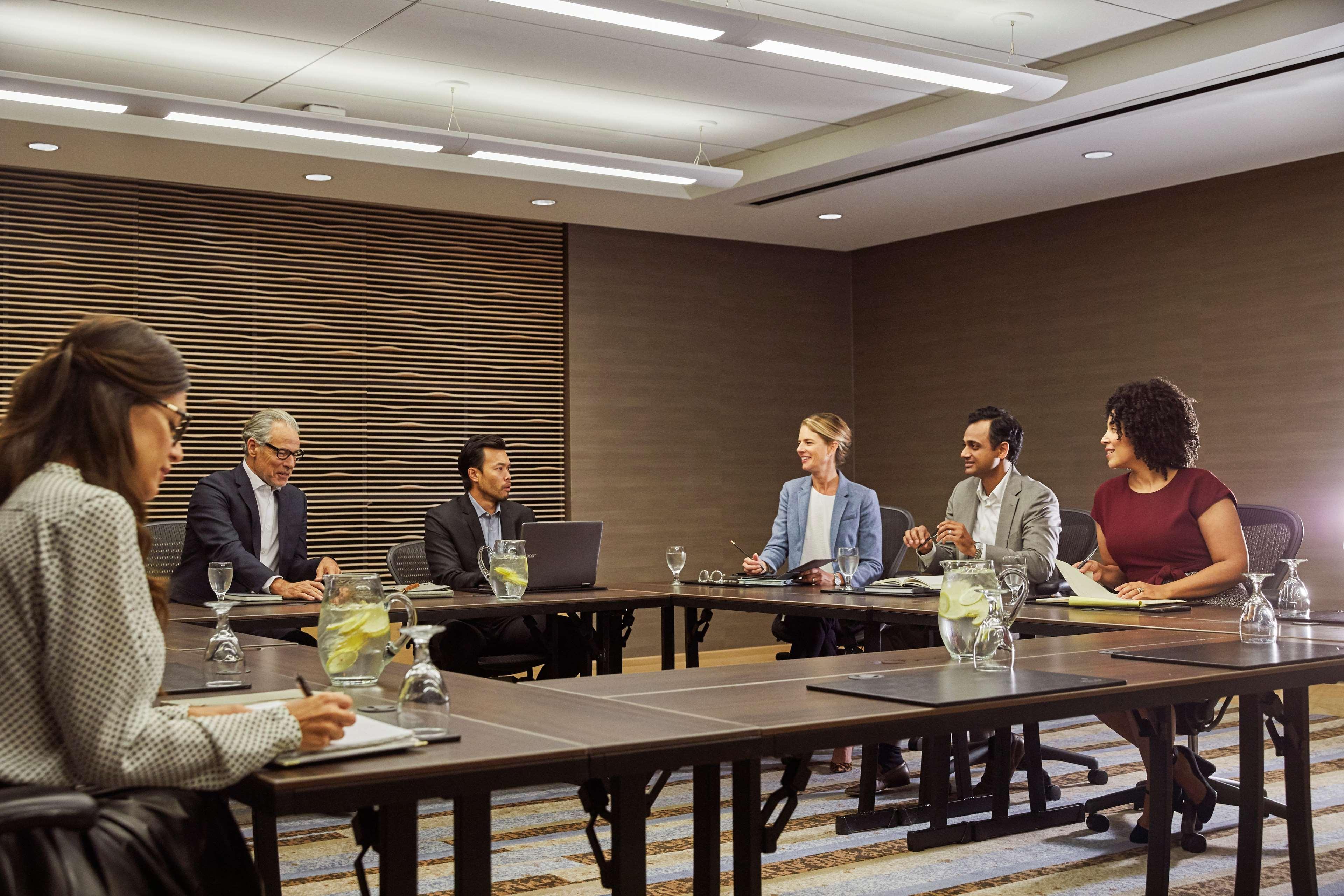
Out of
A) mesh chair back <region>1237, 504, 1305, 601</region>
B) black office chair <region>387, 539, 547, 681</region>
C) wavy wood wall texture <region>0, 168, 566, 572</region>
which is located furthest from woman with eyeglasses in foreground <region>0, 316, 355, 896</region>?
wavy wood wall texture <region>0, 168, 566, 572</region>

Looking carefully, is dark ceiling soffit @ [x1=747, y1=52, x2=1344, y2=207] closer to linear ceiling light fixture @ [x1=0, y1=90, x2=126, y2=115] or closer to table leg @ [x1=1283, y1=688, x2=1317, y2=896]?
table leg @ [x1=1283, y1=688, x2=1317, y2=896]

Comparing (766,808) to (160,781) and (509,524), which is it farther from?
(509,524)

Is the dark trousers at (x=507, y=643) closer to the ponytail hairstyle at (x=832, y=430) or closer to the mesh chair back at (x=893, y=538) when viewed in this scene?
the ponytail hairstyle at (x=832, y=430)

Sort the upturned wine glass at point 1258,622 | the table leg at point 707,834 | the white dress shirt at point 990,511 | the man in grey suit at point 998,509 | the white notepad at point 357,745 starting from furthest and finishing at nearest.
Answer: the white dress shirt at point 990,511, the man in grey suit at point 998,509, the upturned wine glass at point 1258,622, the table leg at point 707,834, the white notepad at point 357,745

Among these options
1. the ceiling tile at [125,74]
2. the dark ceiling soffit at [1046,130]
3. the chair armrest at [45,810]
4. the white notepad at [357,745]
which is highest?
the ceiling tile at [125,74]

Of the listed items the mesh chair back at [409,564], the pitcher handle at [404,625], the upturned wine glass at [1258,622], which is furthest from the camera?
the mesh chair back at [409,564]

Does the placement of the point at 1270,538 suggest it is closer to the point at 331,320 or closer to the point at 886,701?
the point at 886,701

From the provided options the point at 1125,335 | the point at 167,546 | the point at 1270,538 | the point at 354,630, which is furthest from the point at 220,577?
the point at 1125,335

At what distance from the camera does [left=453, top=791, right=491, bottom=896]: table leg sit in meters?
1.67

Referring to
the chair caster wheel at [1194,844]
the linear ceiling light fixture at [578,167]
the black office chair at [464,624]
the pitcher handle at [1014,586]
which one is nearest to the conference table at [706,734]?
the pitcher handle at [1014,586]

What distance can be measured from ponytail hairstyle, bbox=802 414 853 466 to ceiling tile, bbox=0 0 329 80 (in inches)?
95.8

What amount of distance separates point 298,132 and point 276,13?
685mm

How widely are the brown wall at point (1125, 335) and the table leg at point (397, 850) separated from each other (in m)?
5.72

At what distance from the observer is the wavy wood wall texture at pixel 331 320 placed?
645 cm
